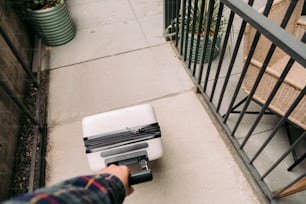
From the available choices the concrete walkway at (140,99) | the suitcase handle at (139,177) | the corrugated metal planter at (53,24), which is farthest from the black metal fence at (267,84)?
the corrugated metal planter at (53,24)

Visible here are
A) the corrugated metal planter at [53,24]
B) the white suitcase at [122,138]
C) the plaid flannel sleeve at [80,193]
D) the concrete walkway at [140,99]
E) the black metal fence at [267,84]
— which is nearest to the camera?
the plaid flannel sleeve at [80,193]

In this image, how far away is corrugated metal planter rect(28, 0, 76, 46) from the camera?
2.00 meters

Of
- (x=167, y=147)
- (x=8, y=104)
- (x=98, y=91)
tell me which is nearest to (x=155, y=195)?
(x=167, y=147)

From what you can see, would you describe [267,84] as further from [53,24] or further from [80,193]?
[53,24]

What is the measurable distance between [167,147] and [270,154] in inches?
27.1

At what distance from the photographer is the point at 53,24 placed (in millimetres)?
2080

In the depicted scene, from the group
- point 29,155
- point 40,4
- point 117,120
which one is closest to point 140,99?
point 117,120

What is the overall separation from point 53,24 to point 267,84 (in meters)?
1.88

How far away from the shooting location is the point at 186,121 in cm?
168

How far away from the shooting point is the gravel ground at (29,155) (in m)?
1.43

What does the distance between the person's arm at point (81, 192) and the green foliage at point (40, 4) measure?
2024mm

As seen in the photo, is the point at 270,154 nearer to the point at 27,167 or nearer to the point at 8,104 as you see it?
the point at 27,167

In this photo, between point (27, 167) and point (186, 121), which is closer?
point (27, 167)

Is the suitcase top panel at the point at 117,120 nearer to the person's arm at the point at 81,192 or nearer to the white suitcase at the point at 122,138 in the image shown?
the white suitcase at the point at 122,138
